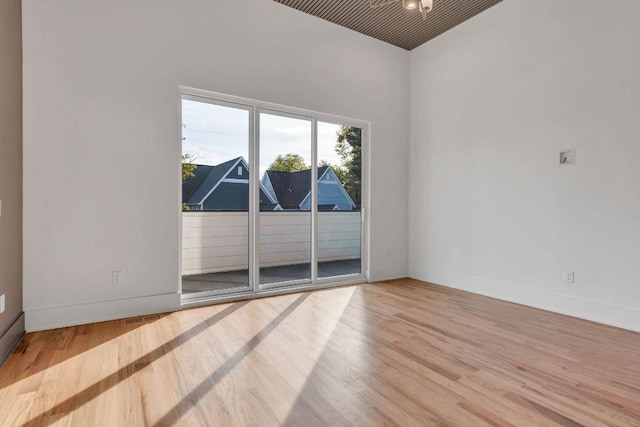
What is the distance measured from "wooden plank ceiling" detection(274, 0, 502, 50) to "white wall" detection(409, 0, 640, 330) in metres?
0.19

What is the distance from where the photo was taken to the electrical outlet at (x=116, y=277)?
3221 mm

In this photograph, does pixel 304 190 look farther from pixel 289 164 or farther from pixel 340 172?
pixel 340 172

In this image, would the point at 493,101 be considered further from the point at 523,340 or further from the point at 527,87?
the point at 523,340

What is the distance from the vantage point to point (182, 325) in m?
3.08

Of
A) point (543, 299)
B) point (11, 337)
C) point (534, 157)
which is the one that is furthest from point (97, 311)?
point (534, 157)

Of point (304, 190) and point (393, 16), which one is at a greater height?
point (393, 16)

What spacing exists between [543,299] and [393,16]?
3877 millimetres

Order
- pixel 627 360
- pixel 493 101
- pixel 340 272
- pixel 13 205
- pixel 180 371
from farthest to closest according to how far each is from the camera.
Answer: pixel 340 272 < pixel 493 101 < pixel 13 205 < pixel 627 360 < pixel 180 371

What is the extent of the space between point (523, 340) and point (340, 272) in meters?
2.48

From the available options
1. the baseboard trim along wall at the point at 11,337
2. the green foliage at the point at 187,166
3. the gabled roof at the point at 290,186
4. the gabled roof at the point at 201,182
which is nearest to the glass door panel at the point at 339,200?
the gabled roof at the point at 290,186

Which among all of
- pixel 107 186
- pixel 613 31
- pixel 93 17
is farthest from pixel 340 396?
pixel 613 31

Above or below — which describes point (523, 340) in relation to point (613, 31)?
below

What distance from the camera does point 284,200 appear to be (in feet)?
14.2

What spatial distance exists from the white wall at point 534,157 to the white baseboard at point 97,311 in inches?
140
